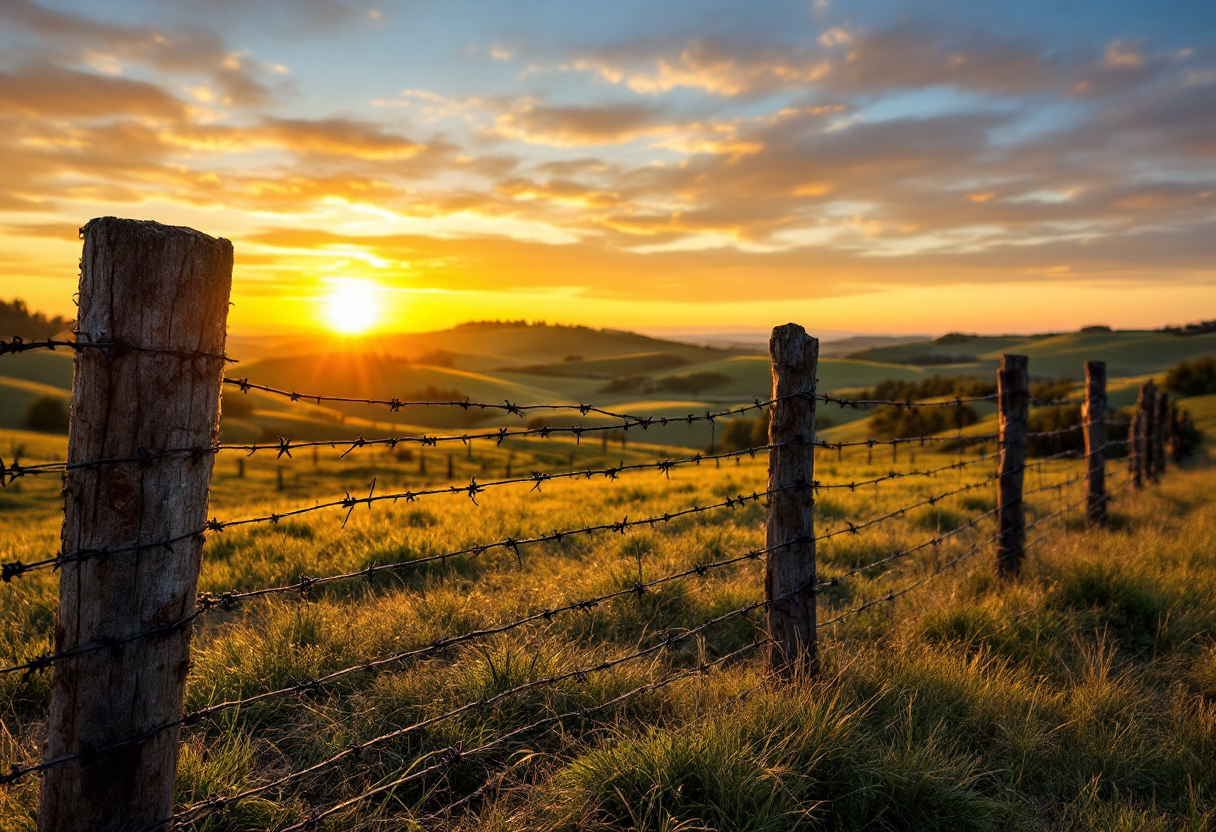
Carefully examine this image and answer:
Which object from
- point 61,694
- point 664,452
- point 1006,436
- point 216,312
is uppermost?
point 216,312

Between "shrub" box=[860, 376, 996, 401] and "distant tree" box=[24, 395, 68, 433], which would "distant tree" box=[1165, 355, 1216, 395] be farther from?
"distant tree" box=[24, 395, 68, 433]

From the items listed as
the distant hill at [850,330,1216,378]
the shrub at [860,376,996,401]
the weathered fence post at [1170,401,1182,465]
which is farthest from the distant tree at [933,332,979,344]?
the weathered fence post at [1170,401,1182,465]

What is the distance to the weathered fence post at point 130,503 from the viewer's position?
2.04 m

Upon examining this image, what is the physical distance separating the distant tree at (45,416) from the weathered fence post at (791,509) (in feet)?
172

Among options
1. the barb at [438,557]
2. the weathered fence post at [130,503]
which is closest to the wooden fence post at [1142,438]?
the barb at [438,557]

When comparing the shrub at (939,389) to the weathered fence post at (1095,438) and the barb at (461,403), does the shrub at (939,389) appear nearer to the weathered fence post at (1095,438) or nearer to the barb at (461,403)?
the weathered fence post at (1095,438)

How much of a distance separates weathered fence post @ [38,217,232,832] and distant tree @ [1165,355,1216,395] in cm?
4418

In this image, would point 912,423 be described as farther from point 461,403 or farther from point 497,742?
point 461,403

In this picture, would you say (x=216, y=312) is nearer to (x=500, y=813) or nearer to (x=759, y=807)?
(x=500, y=813)

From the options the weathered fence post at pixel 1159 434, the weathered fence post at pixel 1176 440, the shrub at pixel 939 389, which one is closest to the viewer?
the weathered fence post at pixel 1159 434

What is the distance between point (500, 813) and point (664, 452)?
43732 mm

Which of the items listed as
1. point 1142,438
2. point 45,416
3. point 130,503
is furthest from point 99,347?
point 45,416

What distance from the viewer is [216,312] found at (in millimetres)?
2191

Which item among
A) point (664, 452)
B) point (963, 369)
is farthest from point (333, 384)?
point (963, 369)
